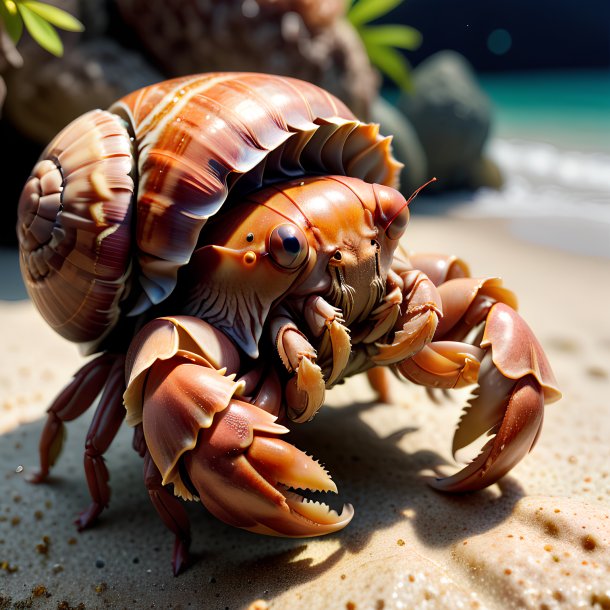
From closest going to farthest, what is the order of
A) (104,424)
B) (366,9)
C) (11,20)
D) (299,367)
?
(299,367)
(104,424)
(11,20)
(366,9)

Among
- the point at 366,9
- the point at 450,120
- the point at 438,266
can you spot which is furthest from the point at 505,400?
the point at 450,120

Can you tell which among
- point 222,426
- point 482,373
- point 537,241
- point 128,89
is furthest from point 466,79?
point 222,426

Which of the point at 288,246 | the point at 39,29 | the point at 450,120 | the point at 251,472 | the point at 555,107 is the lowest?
the point at 555,107

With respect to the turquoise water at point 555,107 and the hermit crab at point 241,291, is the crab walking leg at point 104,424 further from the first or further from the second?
the turquoise water at point 555,107

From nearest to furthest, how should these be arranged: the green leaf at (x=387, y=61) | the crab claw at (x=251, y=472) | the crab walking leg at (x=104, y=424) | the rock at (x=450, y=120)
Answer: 1. the crab claw at (x=251, y=472)
2. the crab walking leg at (x=104, y=424)
3. the green leaf at (x=387, y=61)
4. the rock at (x=450, y=120)

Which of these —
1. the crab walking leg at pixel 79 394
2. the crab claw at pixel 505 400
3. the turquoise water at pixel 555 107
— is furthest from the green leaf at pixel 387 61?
the crab walking leg at pixel 79 394

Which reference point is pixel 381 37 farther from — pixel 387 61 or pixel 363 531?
pixel 363 531

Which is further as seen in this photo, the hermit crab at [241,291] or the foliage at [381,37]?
the foliage at [381,37]

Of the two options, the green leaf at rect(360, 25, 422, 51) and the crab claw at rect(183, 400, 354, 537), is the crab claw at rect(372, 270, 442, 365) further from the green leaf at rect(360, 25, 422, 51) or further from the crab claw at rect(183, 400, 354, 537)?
the green leaf at rect(360, 25, 422, 51)
